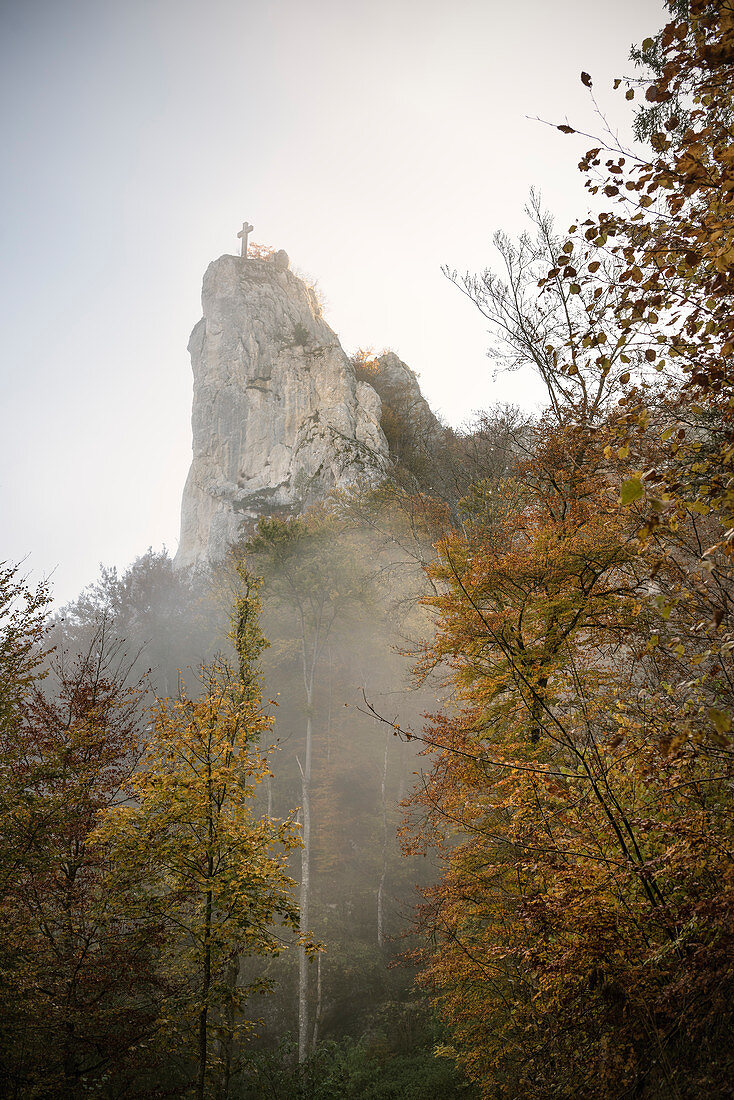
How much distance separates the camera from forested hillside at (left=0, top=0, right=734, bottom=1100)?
265 centimetres

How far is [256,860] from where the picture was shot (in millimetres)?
6820

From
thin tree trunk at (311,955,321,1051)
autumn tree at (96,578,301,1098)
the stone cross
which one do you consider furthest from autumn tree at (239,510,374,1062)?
the stone cross

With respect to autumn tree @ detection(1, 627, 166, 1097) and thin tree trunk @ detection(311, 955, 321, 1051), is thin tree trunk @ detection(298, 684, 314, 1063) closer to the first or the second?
thin tree trunk @ detection(311, 955, 321, 1051)

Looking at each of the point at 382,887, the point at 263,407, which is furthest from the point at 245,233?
the point at 382,887

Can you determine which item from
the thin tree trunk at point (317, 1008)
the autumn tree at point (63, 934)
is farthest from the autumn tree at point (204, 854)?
the thin tree trunk at point (317, 1008)

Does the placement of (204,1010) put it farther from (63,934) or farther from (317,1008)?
(317,1008)

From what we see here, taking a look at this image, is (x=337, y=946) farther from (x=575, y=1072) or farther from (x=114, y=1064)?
(x=575, y=1072)

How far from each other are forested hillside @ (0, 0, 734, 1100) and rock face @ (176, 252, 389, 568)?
1373cm

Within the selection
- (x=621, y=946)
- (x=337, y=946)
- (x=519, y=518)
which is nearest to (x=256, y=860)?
(x=621, y=946)

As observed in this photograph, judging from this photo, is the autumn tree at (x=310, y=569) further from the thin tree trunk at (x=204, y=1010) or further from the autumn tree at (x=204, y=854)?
the thin tree trunk at (x=204, y=1010)

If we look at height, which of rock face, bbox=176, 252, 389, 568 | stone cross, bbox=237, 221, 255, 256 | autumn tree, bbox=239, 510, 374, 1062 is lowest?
autumn tree, bbox=239, 510, 374, 1062

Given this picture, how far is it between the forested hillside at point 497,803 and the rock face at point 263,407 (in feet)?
45.0

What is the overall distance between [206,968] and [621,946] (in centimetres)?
561

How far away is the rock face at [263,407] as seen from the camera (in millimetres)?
31750
